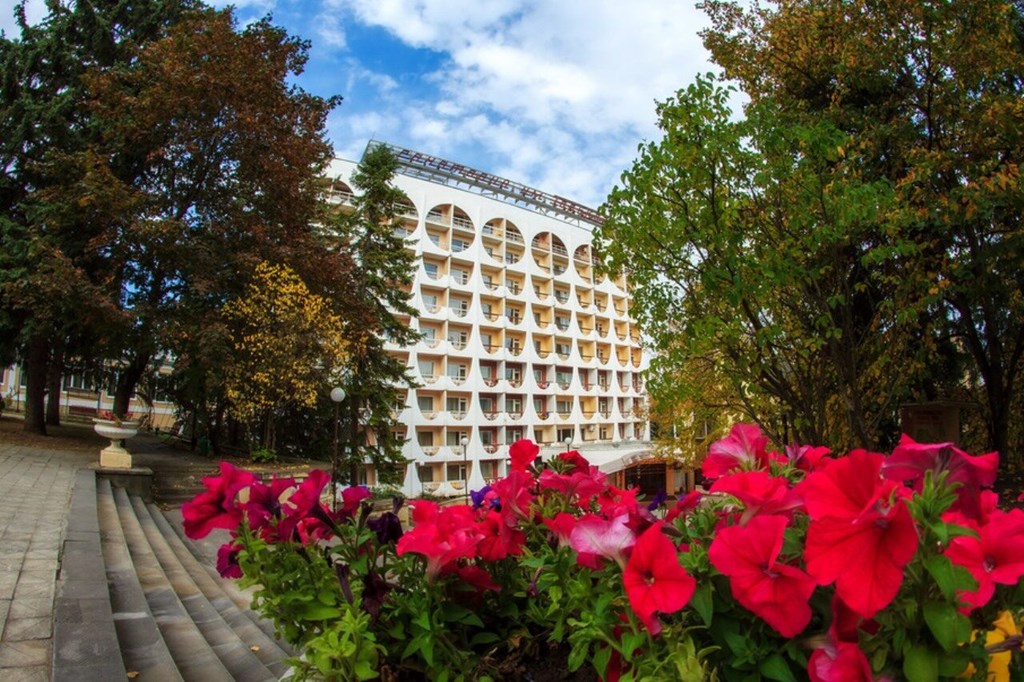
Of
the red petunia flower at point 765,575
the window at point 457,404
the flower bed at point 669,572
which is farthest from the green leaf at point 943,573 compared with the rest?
the window at point 457,404

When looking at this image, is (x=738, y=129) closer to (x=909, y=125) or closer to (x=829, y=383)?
(x=909, y=125)

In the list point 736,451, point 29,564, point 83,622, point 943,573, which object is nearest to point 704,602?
point 943,573

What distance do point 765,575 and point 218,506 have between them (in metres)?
1.01

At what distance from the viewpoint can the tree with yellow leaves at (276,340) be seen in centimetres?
1426

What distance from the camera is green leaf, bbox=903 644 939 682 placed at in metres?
0.63

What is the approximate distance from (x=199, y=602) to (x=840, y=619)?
4652 mm

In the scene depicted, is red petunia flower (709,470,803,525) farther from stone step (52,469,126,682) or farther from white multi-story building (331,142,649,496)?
white multi-story building (331,142,649,496)

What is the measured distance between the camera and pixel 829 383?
319 inches

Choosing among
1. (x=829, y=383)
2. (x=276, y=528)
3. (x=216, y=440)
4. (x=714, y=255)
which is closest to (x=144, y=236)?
(x=216, y=440)

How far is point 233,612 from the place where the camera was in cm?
419

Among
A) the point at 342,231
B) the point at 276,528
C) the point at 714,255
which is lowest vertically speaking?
the point at 276,528

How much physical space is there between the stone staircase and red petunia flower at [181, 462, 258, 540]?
29 centimetres

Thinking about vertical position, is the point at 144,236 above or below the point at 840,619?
above

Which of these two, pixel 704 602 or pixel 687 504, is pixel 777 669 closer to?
pixel 704 602
